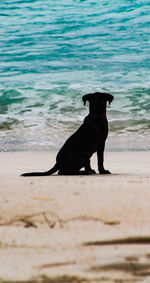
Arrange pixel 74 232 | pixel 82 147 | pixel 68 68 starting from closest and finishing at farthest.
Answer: pixel 74 232 < pixel 82 147 < pixel 68 68

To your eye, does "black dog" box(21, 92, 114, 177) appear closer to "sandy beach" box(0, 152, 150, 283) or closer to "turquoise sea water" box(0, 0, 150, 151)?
"sandy beach" box(0, 152, 150, 283)

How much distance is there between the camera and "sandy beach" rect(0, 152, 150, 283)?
205 cm

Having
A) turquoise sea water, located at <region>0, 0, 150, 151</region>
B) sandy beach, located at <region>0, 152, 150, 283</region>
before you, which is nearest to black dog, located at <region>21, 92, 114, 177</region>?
sandy beach, located at <region>0, 152, 150, 283</region>

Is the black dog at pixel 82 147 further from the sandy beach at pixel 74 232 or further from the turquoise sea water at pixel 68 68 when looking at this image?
the turquoise sea water at pixel 68 68

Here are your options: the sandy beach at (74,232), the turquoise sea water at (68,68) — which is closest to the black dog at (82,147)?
the sandy beach at (74,232)

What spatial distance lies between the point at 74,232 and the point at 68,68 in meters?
17.0

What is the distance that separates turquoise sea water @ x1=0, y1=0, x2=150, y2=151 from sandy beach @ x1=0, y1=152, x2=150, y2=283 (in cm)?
586

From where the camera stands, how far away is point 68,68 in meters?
19.0

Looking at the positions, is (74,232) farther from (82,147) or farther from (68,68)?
(68,68)

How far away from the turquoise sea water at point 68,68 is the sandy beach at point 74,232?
5863 millimetres

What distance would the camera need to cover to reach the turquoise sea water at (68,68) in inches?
437

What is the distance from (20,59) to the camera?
67.1 ft

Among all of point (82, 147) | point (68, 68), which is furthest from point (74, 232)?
point (68, 68)

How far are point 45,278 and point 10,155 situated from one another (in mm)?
6103
